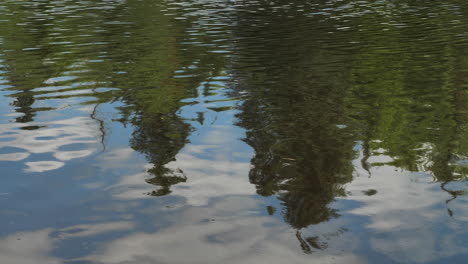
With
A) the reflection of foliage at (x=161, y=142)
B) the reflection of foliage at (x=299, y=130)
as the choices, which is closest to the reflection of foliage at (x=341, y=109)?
the reflection of foliage at (x=299, y=130)

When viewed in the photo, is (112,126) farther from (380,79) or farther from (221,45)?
(221,45)

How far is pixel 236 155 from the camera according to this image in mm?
6988

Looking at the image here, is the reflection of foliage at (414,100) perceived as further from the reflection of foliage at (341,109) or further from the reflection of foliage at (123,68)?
the reflection of foliage at (123,68)

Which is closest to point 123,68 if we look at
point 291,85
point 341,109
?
point 291,85

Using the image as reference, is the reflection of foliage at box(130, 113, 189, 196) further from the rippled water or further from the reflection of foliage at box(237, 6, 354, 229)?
the reflection of foliage at box(237, 6, 354, 229)

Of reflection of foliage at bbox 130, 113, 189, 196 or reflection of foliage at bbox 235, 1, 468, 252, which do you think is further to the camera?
reflection of foliage at bbox 130, 113, 189, 196

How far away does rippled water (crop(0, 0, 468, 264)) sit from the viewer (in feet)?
15.9

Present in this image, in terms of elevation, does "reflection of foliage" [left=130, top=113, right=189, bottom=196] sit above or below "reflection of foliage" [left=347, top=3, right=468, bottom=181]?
above

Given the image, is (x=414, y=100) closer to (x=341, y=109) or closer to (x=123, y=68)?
(x=341, y=109)

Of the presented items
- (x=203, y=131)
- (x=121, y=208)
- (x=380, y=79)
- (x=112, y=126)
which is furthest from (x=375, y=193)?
(x=380, y=79)

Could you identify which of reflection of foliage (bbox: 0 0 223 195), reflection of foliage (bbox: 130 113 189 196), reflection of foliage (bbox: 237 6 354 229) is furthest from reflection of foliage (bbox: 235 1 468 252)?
reflection of foliage (bbox: 0 0 223 195)

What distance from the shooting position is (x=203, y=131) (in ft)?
26.2

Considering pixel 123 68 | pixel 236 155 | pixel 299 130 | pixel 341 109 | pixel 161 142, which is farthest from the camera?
pixel 123 68

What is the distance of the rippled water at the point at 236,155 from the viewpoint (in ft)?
15.9
